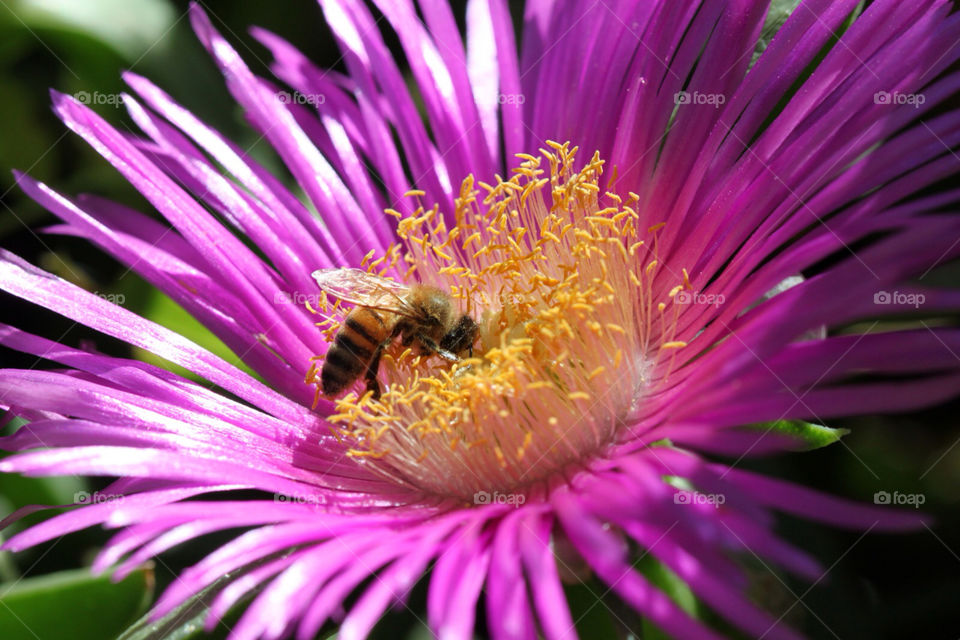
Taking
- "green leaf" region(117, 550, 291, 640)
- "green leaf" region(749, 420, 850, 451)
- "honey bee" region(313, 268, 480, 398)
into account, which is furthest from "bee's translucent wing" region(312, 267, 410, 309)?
"green leaf" region(749, 420, 850, 451)

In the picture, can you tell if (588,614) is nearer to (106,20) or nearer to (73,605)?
(73,605)

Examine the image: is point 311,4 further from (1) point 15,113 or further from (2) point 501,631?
(2) point 501,631

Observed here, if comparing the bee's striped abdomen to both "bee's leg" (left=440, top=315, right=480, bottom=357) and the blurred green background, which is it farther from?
the blurred green background

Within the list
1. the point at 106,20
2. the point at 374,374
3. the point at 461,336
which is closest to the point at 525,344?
the point at 461,336

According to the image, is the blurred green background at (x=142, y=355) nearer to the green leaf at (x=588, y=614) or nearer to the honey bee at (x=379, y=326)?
the green leaf at (x=588, y=614)

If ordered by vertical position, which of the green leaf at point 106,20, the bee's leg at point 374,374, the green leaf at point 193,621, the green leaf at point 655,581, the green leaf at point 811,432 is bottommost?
the green leaf at point 193,621


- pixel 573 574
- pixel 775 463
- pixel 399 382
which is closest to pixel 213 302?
pixel 399 382

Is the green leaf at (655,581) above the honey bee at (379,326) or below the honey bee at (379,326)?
below

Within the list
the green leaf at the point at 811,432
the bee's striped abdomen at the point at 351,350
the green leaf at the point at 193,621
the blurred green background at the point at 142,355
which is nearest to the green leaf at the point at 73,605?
the blurred green background at the point at 142,355
